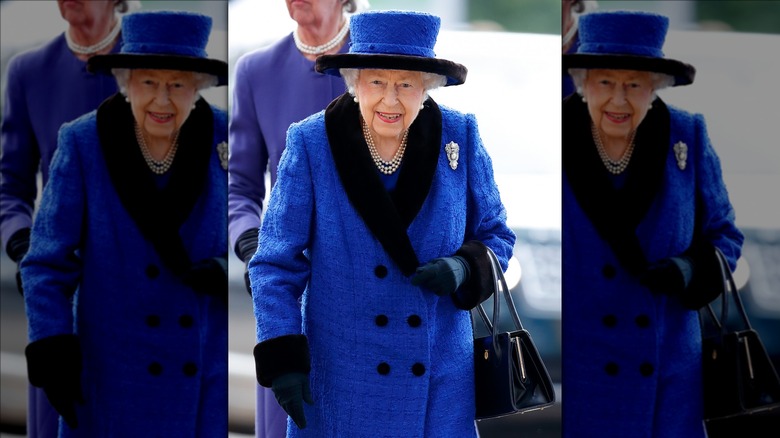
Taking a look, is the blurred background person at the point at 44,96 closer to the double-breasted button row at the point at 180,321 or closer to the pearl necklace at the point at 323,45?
the double-breasted button row at the point at 180,321

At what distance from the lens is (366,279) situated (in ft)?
10.0

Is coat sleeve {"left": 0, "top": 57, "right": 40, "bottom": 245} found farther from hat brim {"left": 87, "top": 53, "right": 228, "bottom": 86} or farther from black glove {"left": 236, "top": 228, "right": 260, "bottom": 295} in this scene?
black glove {"left": 236, "top": 228, "right": 260, "bottom": 295}

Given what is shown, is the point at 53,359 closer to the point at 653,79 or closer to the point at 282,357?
the point at 282,357

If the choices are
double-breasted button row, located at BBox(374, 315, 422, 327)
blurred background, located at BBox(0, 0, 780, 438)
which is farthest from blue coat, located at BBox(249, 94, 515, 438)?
blurred background, located at BBox(0, 0, 780, 438)

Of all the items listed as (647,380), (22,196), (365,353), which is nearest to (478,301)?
(365,353)

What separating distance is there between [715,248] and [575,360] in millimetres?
661

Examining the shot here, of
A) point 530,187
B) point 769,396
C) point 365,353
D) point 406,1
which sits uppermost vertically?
point 406,1

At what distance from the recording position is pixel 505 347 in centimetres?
306

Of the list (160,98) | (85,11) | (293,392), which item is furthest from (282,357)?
(85,11)

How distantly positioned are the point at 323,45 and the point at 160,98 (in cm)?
63

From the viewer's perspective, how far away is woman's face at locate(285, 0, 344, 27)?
3.39 metres

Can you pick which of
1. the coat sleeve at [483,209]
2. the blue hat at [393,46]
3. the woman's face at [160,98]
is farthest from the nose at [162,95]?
the coat sleeve at [483,209]

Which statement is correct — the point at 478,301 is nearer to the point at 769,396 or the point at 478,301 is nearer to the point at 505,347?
the point at 505,347

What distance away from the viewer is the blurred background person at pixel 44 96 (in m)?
3.47
